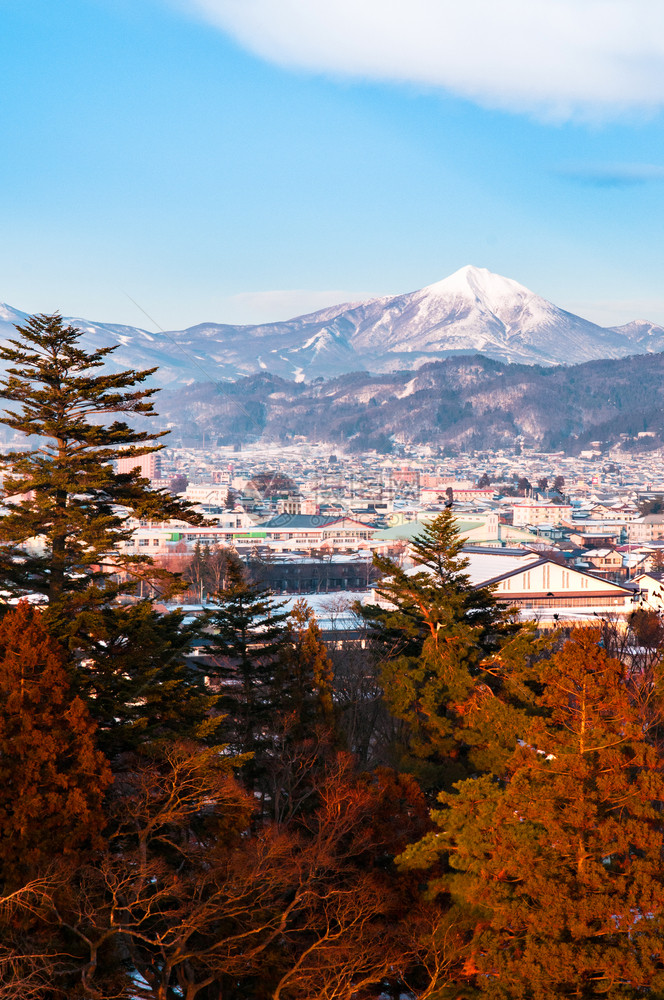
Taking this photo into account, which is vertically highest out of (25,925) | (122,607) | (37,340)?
(37,340)

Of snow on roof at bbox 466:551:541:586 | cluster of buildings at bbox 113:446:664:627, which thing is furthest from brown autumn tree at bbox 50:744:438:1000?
snow on roof at bbox 466:551:541:586

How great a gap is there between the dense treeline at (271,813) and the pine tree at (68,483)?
→ 0.03m

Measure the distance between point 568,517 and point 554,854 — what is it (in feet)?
237

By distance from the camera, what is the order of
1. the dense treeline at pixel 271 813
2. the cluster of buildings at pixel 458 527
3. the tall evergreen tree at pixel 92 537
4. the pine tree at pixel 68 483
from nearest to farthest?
1. the dense treeline at pixel 271 813
2. the tall evergreen tree at pixel 92 537
3. the pine tree at pixel 68 483
4. the cluster of buildings at pixel 458 527

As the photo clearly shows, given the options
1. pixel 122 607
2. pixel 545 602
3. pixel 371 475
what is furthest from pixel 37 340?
pixel 371 475

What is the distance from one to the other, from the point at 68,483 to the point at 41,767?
122 inches

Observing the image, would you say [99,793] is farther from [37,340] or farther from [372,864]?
[37,340]

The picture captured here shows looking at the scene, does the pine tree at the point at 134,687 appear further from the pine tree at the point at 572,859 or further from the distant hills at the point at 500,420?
the distant hills at the point at 500,420

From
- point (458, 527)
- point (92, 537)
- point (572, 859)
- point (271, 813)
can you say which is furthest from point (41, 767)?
point (458, 527)

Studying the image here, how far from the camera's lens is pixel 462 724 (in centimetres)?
996

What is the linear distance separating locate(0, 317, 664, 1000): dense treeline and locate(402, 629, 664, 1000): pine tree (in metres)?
0.02

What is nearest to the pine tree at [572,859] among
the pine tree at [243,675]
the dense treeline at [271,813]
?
the dense treeline at [271,813]

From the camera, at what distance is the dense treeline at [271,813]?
6.59 metres

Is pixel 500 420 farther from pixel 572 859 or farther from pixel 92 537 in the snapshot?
pixel 572 859
